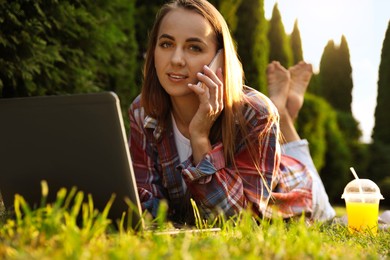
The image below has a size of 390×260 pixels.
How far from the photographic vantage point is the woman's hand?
2.53 metres

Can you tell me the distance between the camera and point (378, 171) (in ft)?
37.1

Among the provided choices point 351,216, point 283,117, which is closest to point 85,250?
point 351,216

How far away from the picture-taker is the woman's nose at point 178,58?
263cm

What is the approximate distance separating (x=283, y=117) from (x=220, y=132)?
1831 millimetres

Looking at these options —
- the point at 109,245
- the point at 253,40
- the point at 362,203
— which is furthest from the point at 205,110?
the point at 253,40

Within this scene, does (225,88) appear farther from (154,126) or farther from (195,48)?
(154,126)

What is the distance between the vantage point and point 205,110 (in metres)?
2.54

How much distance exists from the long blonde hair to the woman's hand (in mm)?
102

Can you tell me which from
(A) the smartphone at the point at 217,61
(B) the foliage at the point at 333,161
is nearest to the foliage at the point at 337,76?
(B) the foliage at the point at 333,161

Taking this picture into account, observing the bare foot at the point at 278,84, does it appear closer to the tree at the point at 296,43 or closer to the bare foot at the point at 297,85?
the bare foot at the point at 297,85

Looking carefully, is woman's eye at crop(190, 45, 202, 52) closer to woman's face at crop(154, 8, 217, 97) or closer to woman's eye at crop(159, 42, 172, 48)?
woman's face at crop(154, 8, 217, 97)

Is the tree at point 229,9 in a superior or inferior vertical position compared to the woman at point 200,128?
superior

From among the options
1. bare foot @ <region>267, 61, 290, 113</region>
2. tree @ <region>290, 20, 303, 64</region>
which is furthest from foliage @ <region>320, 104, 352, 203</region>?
bare foot @ <region>267, 61, 290, 113</region>

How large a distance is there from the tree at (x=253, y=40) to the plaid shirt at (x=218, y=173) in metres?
4.17
